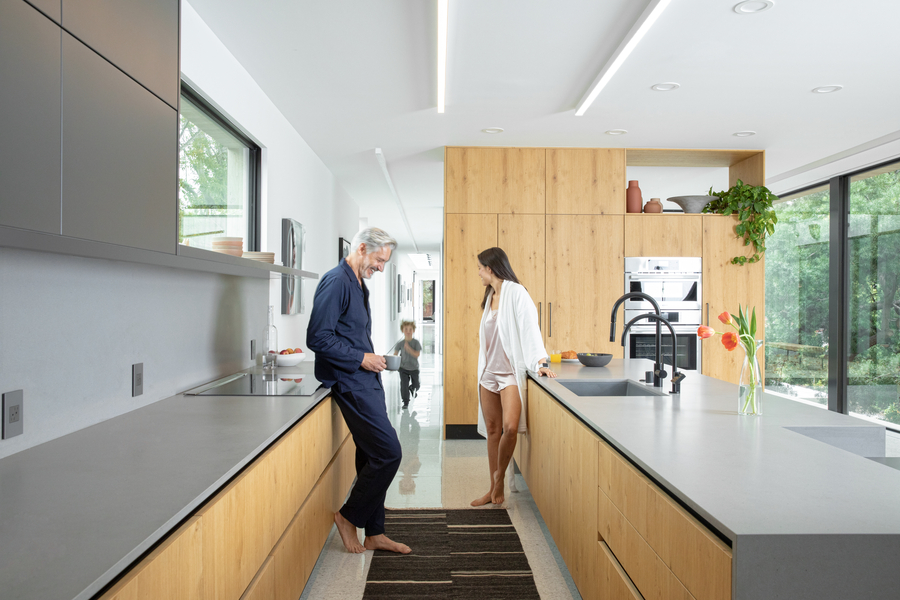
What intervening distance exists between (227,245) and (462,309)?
2956 millimetres

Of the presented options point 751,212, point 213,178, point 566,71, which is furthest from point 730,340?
point 751,212

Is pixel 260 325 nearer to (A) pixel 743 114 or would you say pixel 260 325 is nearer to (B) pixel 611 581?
(B) pixel 611 581

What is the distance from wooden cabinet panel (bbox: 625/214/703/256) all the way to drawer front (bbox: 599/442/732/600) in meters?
3.73

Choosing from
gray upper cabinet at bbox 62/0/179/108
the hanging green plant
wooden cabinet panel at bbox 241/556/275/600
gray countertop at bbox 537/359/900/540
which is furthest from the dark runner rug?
the hanging green plant

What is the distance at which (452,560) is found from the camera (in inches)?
105

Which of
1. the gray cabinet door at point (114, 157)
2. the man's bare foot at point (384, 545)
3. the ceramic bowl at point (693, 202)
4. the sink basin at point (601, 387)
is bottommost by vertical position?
the man's bare foot at point (384, 545)

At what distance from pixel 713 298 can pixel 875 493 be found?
4348mm

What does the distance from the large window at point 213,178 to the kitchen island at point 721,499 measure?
6.31 ft

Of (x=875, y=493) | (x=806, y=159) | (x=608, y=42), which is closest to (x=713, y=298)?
(x=806, y=159)

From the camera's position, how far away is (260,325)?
3740 millimetres

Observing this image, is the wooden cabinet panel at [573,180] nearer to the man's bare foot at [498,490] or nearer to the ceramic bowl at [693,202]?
the ceramic bowl at [693,202]

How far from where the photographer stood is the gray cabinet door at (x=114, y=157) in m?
1.34

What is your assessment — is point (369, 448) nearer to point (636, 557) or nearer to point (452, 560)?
point (452, 560)

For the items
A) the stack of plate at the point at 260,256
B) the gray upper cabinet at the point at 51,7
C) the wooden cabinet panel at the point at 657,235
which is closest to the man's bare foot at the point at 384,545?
the stack of plate at the point at 260,256
